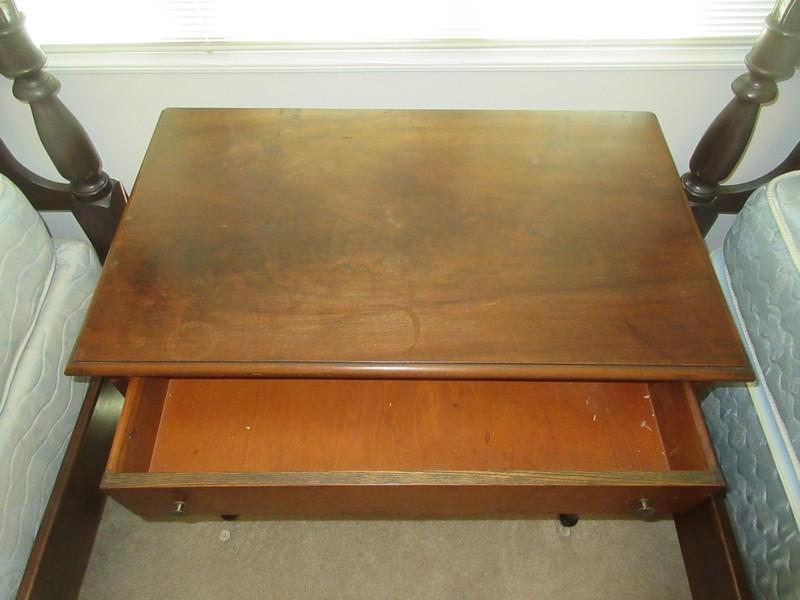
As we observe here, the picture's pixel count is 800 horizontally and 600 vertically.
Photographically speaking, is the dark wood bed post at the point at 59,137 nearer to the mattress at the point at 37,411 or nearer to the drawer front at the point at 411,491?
the mattress at the point at 37,411

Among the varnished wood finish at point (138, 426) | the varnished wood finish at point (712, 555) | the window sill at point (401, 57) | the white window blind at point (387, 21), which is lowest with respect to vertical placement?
the varnished wood finish at point (712, 555)

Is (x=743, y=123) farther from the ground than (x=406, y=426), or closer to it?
farther from the ground

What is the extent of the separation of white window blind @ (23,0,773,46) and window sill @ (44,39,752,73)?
0.05 feet

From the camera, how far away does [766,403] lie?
0.79 m

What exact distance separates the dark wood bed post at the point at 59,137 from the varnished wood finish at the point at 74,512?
0.31 metres

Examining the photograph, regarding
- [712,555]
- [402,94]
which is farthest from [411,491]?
[402,94]

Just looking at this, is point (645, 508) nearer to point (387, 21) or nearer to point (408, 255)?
point (408, 255)

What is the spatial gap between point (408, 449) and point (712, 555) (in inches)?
18.7

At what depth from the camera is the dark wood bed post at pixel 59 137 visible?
0.78 m

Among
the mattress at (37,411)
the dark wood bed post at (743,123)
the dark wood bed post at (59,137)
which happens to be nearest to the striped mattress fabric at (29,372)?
the mattress at (37,411)

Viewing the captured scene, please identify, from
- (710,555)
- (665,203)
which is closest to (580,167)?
(665,203)

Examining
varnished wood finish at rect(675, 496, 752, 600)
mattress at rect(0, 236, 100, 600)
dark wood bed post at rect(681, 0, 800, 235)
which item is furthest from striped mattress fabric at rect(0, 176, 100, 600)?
dark wood bed post at rect(681, 0, 800, 235)

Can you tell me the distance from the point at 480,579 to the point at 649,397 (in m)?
0.42

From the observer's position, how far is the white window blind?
2.97 feet
